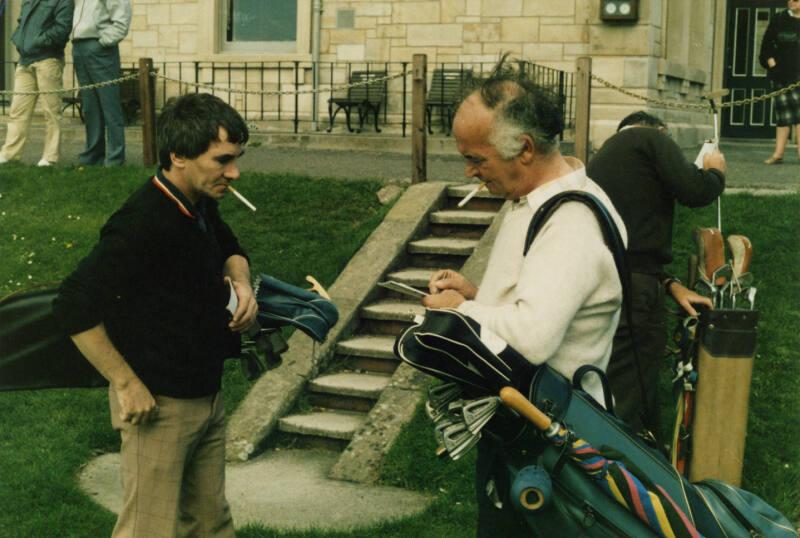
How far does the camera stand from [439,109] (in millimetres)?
17547

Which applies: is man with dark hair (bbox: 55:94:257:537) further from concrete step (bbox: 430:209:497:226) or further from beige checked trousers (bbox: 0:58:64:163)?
beige checked trousers (bbox: 0:58:64:163)

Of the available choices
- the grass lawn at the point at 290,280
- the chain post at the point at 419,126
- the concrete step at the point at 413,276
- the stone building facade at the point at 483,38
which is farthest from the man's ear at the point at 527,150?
the stone building facade at the point at 483,38

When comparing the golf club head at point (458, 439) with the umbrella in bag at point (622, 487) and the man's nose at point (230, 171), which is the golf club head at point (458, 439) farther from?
the man's nose at point (230, 171)

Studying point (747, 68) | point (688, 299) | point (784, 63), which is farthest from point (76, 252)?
point (747, 68)

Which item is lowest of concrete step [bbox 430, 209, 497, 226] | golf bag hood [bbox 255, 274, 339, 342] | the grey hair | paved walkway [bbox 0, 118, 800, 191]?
concrete step [bbox 430, 209, 497, 226]

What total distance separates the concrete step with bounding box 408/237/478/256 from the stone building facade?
24.7ft

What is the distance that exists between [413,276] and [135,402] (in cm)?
501

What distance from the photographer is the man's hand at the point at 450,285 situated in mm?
3350

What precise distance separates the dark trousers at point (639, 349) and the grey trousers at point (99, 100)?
8014 mm

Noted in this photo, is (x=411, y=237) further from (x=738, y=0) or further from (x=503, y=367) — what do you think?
(x=738, y=0)

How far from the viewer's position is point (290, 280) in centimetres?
879

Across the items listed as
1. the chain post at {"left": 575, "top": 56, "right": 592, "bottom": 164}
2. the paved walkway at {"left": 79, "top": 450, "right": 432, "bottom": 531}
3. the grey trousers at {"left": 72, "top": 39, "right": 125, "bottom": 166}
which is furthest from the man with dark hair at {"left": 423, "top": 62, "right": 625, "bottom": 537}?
the grey trousers at {"left": 72, "top": 39, "right": 125, "bottom": 166}

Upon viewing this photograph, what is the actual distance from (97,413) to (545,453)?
16.1 feet

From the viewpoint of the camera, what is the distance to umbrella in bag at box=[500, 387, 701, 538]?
2.99 metres
